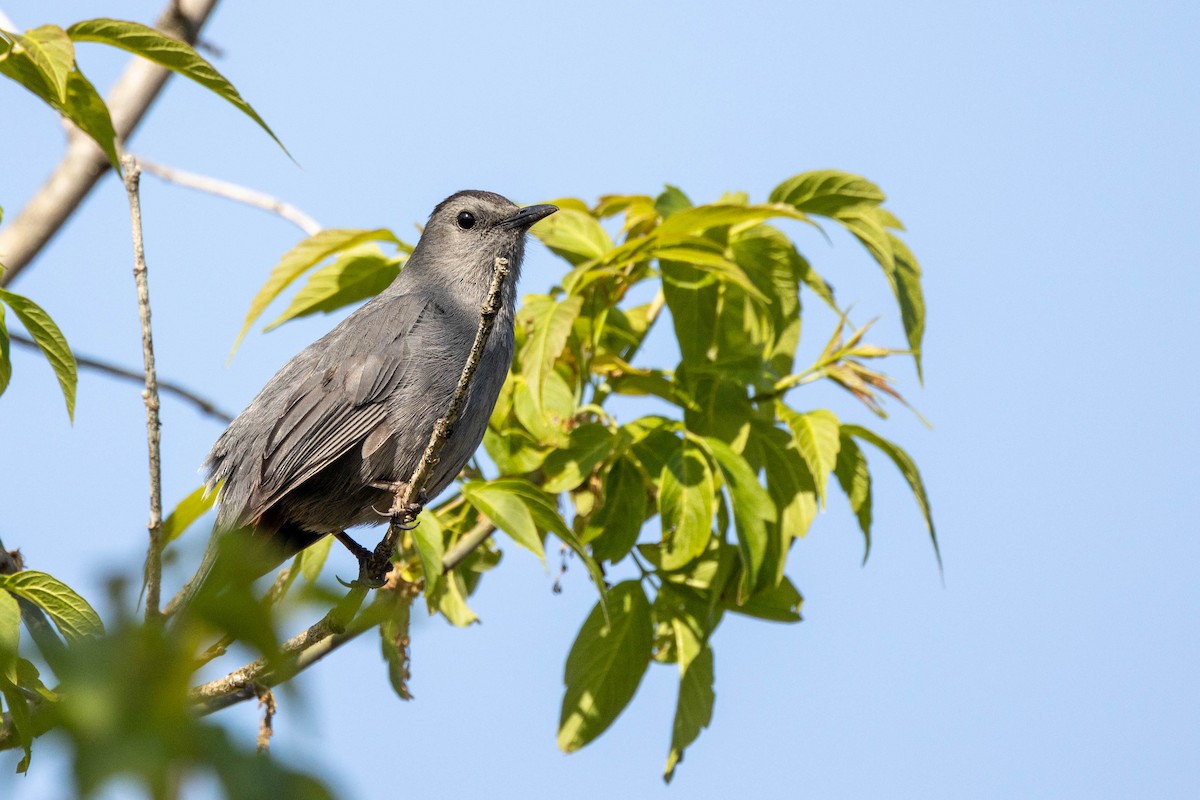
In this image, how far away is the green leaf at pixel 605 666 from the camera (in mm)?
4227

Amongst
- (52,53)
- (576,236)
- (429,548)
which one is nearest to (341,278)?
(576,236)

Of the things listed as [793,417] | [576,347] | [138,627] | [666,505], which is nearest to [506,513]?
[666,505]

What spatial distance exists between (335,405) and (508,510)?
122 cm

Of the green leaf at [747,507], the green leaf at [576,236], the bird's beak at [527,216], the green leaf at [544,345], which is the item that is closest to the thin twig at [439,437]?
the green leaf at [544,345]

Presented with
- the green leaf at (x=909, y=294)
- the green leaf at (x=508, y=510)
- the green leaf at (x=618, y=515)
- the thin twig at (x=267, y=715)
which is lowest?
the thin twig at (x=267, y=715)

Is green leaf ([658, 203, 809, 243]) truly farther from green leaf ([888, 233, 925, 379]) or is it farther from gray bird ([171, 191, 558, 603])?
gray bird ([171, 191, 558, 603])

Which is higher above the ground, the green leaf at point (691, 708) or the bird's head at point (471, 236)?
the bird's head at point (471, 236)

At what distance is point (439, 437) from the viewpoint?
11.2ft

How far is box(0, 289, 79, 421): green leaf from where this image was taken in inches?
127

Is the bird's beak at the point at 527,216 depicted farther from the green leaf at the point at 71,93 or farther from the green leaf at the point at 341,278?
the green leaf at the point at 71,93

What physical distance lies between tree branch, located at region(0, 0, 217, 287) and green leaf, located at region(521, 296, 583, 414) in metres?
1.86

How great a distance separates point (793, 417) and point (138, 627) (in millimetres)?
3412

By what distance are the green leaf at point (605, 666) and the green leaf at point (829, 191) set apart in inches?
62.1

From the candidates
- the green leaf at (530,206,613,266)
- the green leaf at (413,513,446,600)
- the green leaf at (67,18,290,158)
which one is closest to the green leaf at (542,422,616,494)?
the green leaf at (413,513,446,600)
